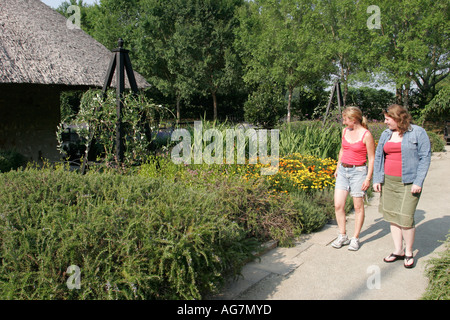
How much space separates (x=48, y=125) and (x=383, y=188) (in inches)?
348

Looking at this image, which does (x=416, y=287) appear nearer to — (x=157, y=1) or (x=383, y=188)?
(x=383, y=188)

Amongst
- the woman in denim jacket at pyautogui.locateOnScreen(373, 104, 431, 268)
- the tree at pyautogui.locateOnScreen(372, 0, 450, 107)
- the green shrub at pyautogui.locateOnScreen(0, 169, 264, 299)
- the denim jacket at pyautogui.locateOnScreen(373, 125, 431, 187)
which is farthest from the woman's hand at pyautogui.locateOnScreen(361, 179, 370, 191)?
the tree at pyautogui.locateOnScreen(372, 0, 450, 107)

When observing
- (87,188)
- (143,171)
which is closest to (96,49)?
(143,171)

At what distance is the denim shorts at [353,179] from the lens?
443 centimetres

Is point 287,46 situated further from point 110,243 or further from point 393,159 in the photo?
point 110,243

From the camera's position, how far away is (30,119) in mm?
9430

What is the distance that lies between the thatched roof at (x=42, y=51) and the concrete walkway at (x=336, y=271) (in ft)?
21.9

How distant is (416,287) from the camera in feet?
11.4

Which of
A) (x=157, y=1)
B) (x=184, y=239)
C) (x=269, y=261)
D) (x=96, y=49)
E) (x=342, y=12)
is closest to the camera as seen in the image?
(x=184, y=239)

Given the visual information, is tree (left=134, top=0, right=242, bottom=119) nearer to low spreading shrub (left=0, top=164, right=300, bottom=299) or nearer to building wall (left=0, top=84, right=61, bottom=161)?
building wall (left=0, top=84, right=61, bottom=161)

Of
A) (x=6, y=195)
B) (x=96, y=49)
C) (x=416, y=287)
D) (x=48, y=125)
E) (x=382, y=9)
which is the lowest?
(x=416, y=287)

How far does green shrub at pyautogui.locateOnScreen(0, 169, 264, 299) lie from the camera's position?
8.26 feet

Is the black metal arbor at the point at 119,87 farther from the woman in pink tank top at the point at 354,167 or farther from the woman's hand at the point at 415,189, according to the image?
the woman's hand at the point at 415,189

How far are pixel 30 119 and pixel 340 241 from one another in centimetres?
835
